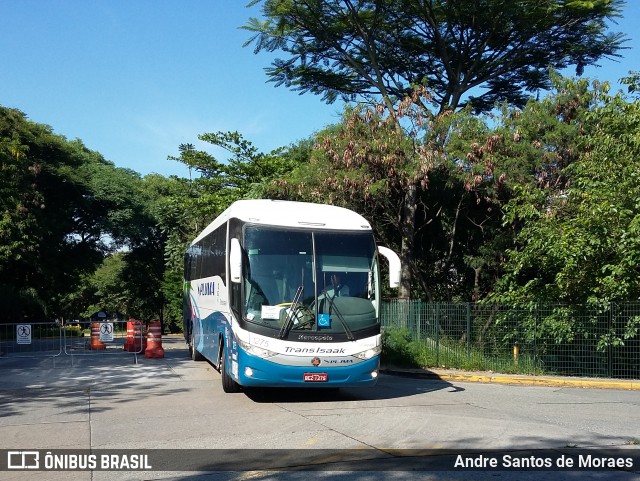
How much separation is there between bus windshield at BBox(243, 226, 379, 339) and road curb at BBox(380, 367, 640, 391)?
556 cm

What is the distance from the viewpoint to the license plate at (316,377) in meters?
11.3

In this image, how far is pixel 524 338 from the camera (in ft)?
57.7

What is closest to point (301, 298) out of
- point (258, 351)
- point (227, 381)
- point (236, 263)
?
point (258, 351)

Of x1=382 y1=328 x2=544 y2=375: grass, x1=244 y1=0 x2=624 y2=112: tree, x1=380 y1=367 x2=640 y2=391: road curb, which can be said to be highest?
x1=244 y1=0 x2=624 y2=112: tree

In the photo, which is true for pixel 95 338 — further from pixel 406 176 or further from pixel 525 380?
pixel 525 380

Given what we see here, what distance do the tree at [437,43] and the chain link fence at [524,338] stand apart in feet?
25.3

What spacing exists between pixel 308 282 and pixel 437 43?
15.6 metres

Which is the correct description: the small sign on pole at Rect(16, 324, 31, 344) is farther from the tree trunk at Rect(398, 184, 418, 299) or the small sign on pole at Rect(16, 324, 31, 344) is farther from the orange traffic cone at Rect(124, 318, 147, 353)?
the tree trunk at Rect(398, 184, 418, 299)

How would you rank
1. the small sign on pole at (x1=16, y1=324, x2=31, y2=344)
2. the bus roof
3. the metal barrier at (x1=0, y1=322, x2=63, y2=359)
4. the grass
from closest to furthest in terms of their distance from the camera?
the bus roof < the grass < the small sign on pole at (x1=16, y1=324, x2=31, y2=344) < the metal barrier at (x1=0, y1=322, x2=63, y2=359)

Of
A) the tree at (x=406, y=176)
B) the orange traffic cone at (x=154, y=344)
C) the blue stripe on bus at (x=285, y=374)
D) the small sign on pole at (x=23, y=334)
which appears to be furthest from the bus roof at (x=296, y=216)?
the small sign on pole at (x=23, y=334)

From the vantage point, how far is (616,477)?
22.8 ft

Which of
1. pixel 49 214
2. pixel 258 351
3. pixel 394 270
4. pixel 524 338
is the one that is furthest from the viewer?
pixel 49 214

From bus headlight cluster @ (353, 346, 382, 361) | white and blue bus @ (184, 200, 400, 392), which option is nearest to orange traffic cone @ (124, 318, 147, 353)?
white and blue bus @ (184, 200, 400, 392)

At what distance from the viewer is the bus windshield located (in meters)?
11.4
